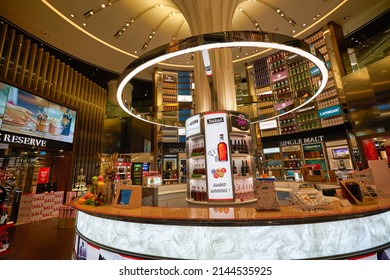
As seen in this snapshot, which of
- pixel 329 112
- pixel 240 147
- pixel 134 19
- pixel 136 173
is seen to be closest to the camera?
pixel 240 147

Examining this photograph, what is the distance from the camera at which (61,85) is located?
8539 millimetres

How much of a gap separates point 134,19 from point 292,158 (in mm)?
8972

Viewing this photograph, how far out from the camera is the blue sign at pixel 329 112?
736cm

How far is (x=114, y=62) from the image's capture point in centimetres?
984

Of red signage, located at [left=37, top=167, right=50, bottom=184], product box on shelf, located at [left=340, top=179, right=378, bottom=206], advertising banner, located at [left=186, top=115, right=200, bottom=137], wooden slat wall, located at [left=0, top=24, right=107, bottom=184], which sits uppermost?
wooden slat wall, located at [left=0, top=24, right=107, bottom=184]

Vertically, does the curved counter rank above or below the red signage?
below

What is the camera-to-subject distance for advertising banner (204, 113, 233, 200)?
355 centimetres

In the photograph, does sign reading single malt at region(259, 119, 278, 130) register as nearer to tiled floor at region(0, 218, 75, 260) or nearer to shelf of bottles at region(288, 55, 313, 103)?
shelf of bottles at region(288, 55, 313, 103)

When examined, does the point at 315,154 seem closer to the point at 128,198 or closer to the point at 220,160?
the point at 220,160

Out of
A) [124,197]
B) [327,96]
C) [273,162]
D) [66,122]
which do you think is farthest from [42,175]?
[327,96]

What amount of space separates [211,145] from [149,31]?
6.97 m

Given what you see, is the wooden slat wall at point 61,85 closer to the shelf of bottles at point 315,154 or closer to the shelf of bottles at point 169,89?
the shelf of bottles at point 169,89

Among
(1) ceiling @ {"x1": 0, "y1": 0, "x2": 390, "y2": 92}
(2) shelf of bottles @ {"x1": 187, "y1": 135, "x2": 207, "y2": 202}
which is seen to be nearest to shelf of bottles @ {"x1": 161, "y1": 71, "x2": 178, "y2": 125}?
(1) ceiling @ {"x1": 0, "y1": 0, "x2": 390, "y2": 92}

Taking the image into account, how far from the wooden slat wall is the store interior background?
2.1 inches
